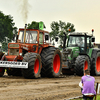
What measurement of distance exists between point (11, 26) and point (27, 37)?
2178 inches

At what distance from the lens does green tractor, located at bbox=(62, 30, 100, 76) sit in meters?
18.5

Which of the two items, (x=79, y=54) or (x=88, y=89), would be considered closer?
(x=88, y=89)

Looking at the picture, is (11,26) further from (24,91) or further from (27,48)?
(24,91)

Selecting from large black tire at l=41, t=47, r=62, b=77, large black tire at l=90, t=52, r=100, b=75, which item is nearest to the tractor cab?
large black tire at l=90, t=52, r=100, b=75

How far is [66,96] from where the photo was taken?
10391 mm

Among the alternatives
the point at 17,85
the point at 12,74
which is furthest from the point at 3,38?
the point at 17,85

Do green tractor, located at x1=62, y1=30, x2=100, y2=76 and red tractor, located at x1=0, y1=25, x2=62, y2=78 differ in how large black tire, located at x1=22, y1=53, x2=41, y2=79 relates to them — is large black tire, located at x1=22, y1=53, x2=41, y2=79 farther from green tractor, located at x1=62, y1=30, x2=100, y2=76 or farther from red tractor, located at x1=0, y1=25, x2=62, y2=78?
green tractor, located at x1=62, y1=30, x2=100, y2=76

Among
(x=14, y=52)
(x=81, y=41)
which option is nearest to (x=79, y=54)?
(x=81, y=41)

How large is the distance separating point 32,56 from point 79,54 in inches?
250

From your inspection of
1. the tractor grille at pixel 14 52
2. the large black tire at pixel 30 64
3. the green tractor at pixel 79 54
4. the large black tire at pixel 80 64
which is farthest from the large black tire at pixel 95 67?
the tractor grille at pixel 14 52

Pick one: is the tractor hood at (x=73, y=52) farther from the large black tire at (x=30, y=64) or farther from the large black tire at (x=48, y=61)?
the large black tire at (x=30, y=64)

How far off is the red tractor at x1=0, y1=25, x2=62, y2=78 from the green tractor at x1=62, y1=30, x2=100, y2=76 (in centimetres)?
176

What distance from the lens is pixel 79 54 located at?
19891mm

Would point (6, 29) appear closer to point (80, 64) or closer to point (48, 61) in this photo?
point (80, 64)
